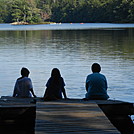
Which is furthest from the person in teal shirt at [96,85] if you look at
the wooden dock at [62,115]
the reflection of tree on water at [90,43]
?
the reflection of tree on water at [90,43]

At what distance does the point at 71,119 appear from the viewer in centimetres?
739

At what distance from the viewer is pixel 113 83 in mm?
16016

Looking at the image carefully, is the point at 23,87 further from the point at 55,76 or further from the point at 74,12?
the point at 74,12

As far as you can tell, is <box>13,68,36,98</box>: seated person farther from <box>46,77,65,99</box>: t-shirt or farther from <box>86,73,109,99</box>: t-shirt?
<box>86,73,109,99</box>: t-shirt

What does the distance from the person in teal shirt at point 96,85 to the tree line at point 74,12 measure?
124785mm

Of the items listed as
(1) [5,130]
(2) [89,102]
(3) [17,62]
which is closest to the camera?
(1) [5,130]

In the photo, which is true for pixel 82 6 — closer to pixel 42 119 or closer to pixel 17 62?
pixel 17 62

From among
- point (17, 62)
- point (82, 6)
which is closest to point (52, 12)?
point (82, 6)

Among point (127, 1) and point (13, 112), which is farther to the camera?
point (127, 1)

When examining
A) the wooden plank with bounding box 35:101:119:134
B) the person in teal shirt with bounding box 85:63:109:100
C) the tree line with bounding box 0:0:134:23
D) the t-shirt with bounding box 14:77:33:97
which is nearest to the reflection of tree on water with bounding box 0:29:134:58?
the t-shirt with bounding box 14:77:33:97

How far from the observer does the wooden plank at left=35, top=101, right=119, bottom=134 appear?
6730 millimetres

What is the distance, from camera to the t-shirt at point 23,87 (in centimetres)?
949

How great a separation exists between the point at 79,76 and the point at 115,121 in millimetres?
9009

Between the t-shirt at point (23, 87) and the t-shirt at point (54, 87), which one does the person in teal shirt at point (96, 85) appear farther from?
the t-shirt at point (23, 87)
